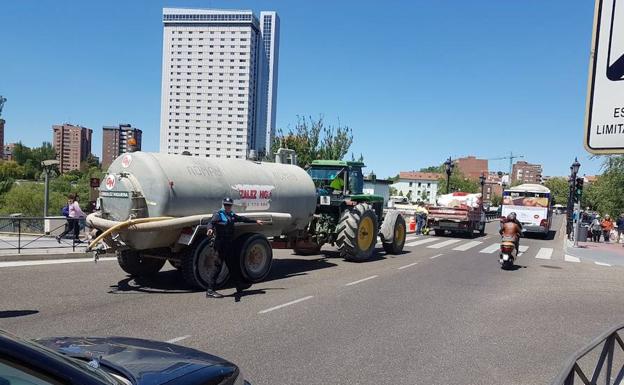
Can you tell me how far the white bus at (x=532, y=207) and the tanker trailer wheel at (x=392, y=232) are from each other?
53.3 ft

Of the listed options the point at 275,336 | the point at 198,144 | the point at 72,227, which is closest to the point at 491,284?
the point at 275,336

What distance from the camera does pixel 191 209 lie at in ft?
30.4

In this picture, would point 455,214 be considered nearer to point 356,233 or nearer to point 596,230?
point 596,230

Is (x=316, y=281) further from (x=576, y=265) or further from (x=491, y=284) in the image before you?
(x=576, y=265)

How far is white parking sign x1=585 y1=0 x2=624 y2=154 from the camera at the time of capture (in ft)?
8.18

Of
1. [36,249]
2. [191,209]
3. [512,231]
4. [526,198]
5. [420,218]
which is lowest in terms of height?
[36,249]

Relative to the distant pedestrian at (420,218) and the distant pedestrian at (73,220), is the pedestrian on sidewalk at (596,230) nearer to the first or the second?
the distant pedestrian at (420,218)

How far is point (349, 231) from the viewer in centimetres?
1338

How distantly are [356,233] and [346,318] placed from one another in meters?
6.11

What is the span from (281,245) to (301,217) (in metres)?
1.09

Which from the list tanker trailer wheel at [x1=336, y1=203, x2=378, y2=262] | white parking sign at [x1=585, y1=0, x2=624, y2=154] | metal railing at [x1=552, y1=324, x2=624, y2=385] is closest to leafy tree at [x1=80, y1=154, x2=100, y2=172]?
tanker trailer wheel at [x1=336, y1=203, x2=378, y2=262]

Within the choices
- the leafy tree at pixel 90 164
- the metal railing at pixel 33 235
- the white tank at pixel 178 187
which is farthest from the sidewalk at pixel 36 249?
the leafy tree at pixel 90 164

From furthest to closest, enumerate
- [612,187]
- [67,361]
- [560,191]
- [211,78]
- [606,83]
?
[560,191]
[211,78]
[612,187]
[606,83]
[67,361]

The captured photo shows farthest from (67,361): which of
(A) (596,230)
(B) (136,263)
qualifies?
(A) (596,230)
